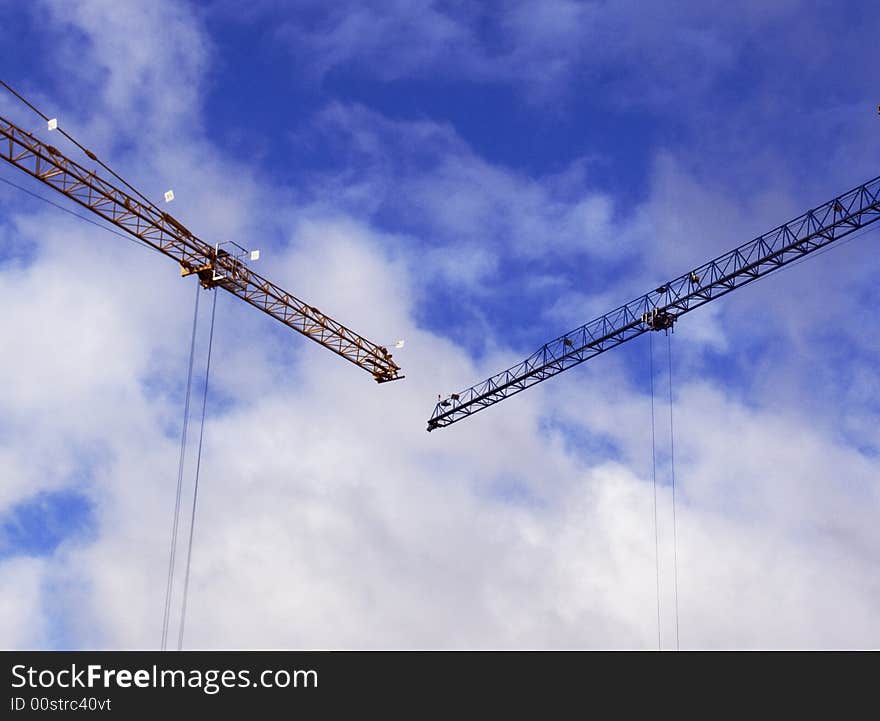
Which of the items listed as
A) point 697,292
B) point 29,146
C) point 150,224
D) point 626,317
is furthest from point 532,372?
point 29,146

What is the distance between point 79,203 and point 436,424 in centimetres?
5102

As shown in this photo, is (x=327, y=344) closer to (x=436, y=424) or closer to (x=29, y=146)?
(x=436, y=424)

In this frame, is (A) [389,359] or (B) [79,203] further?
(A) [389,359]

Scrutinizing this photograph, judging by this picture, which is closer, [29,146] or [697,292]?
[29,146]

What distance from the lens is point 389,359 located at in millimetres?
122938

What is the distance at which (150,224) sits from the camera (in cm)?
9869

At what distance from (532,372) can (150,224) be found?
145 feet
